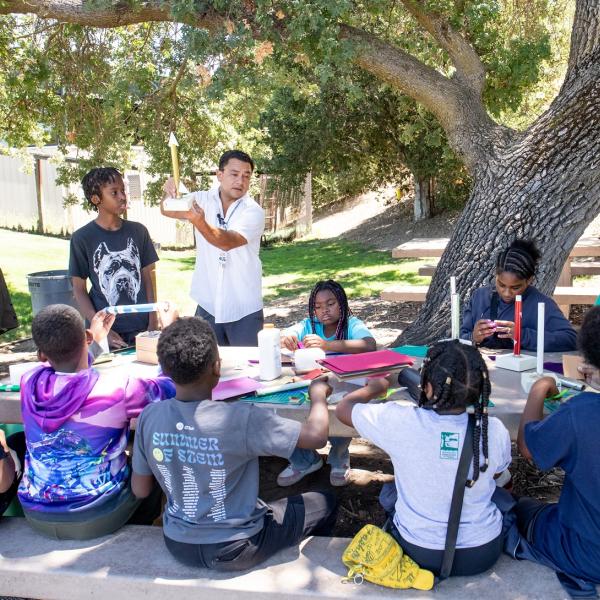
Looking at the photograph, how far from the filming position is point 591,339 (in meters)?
2.12

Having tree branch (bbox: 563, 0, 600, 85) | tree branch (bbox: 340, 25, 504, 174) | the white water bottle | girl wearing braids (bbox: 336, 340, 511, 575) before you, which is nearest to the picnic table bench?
tree branch (bbox: 340, 25, 504, 174)

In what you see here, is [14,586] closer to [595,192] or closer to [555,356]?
[555,356]

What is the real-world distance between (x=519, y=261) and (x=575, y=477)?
5.23ft

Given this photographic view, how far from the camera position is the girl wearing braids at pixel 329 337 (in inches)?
130

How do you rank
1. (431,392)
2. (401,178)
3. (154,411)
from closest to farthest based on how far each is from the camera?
(431,392) < (154,411) < (401,178)

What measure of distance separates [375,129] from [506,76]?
26.8 ft

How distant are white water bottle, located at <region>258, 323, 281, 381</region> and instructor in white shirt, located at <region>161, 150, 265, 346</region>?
Result: 839 mm

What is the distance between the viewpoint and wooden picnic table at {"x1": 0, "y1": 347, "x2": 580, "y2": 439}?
2.55 meters

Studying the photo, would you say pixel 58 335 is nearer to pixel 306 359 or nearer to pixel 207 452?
pixel 207 452

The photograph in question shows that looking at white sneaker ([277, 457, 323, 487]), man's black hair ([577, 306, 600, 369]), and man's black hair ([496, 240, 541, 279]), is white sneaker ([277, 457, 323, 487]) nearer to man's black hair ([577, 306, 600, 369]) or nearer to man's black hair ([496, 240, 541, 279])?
man's black hair ([496, 240, 541, 279])

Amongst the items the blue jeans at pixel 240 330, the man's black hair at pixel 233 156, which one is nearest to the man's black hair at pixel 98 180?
the man's black hair at pixel 233 156

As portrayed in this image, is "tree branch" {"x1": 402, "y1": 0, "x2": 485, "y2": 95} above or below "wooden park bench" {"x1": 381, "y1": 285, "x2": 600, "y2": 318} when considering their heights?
above

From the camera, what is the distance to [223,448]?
2.14 meters

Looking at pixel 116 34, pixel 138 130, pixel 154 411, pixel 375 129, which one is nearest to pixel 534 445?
pixel 154 411
